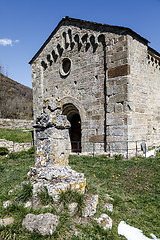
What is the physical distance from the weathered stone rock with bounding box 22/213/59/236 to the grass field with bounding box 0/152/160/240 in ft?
0.22

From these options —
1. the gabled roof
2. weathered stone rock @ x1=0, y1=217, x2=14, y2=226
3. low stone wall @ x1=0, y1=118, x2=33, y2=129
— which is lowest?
weathered stone rock @ x1=0, y1=217, x2=14, y2=226

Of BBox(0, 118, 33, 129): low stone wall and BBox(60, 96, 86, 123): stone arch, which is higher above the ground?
BBox(60, 96, 86, 123): stone arch

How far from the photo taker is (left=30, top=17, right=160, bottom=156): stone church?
798 centimetres

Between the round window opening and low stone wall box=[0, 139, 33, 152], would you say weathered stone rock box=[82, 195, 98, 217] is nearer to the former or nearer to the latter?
the round window opening

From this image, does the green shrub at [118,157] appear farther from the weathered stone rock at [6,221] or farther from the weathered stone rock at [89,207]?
the weathered stone rock at [6,221]

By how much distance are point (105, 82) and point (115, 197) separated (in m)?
5.85

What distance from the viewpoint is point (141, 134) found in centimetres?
853

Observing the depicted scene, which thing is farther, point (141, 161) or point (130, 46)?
point (130, 46)

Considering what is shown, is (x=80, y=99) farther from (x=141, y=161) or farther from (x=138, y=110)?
(x=141, y=161)

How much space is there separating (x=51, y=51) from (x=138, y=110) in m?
6.78

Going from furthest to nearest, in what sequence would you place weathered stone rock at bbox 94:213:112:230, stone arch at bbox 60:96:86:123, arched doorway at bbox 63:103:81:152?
arched doorway at bbox 63:103:81:152 → stone arch at bbox 60:96:86:123 → weathered stone rock at bbox 94:213:112:230

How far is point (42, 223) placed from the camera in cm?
264

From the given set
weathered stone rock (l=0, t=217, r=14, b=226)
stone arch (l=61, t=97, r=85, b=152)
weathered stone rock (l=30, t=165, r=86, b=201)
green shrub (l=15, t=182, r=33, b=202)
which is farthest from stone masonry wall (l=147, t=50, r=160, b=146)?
weathered stone rock (l=0, t=217, r=14, b=226)

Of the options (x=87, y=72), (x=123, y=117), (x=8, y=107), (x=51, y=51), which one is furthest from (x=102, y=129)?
(x=8, y=107)
